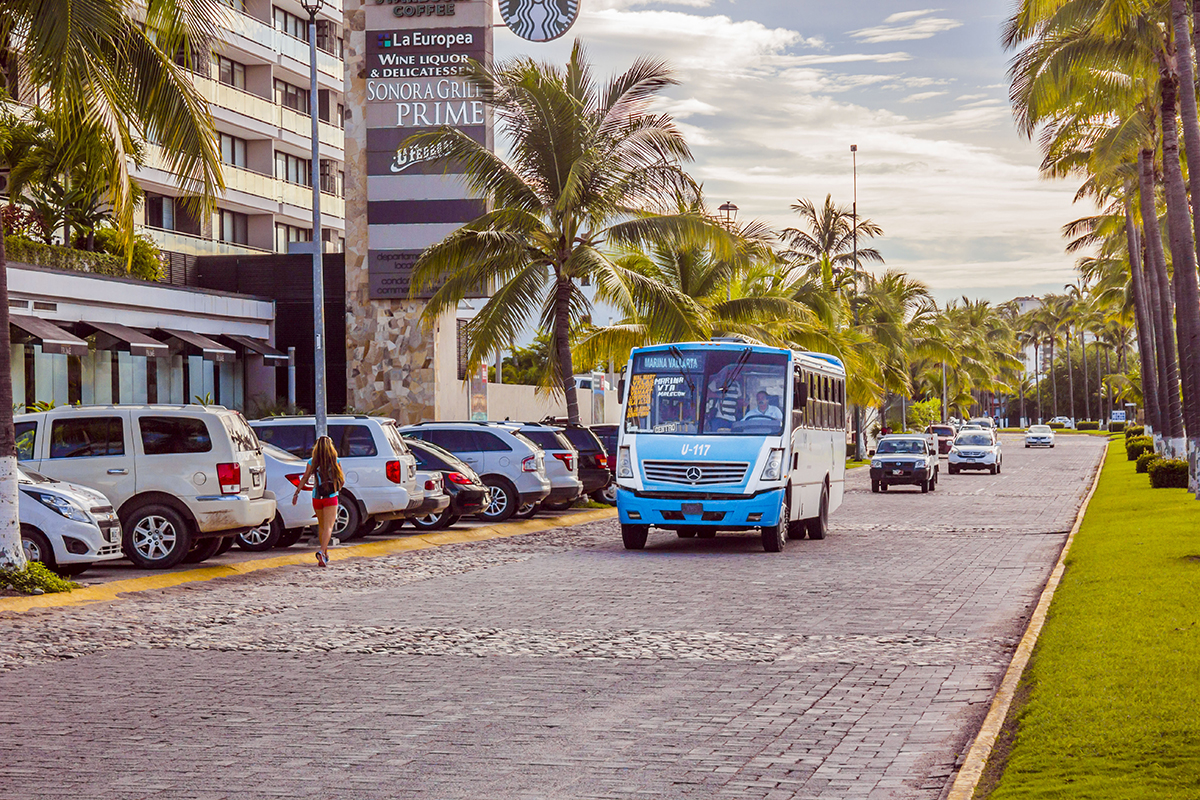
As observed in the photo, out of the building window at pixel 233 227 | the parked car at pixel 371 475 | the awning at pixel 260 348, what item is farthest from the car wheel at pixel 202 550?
the building window at pixel 233 227

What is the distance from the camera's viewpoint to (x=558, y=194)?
96.5 feet

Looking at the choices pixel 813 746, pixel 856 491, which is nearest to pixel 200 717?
pixel 813 746

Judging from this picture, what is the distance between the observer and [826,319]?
5041cm

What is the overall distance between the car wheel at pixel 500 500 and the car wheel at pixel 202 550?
810 centimetres

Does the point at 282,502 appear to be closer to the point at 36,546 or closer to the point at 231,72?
the point at 36,546

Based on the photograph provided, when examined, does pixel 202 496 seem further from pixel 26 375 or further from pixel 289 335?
pixel 289 335

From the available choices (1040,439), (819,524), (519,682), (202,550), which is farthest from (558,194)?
(1040,439)

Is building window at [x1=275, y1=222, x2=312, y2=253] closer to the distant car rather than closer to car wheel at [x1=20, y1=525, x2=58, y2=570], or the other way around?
car wheel at [x1=20, y1=525, x2=58, y2=570]

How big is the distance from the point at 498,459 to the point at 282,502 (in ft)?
20.9

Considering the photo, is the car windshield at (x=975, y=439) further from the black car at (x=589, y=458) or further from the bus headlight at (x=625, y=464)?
the bus headlight at (x=625, y=464)

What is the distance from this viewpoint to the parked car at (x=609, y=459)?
30.8m

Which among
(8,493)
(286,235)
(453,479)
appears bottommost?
(453,479)

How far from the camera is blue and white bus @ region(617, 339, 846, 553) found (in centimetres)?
1919

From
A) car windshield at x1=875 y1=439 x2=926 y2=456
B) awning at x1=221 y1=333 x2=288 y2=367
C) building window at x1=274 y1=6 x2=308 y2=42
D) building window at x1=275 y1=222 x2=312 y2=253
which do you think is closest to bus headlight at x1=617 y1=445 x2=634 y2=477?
car windshield at x1=875 y1=439 x2=926 y2=456
